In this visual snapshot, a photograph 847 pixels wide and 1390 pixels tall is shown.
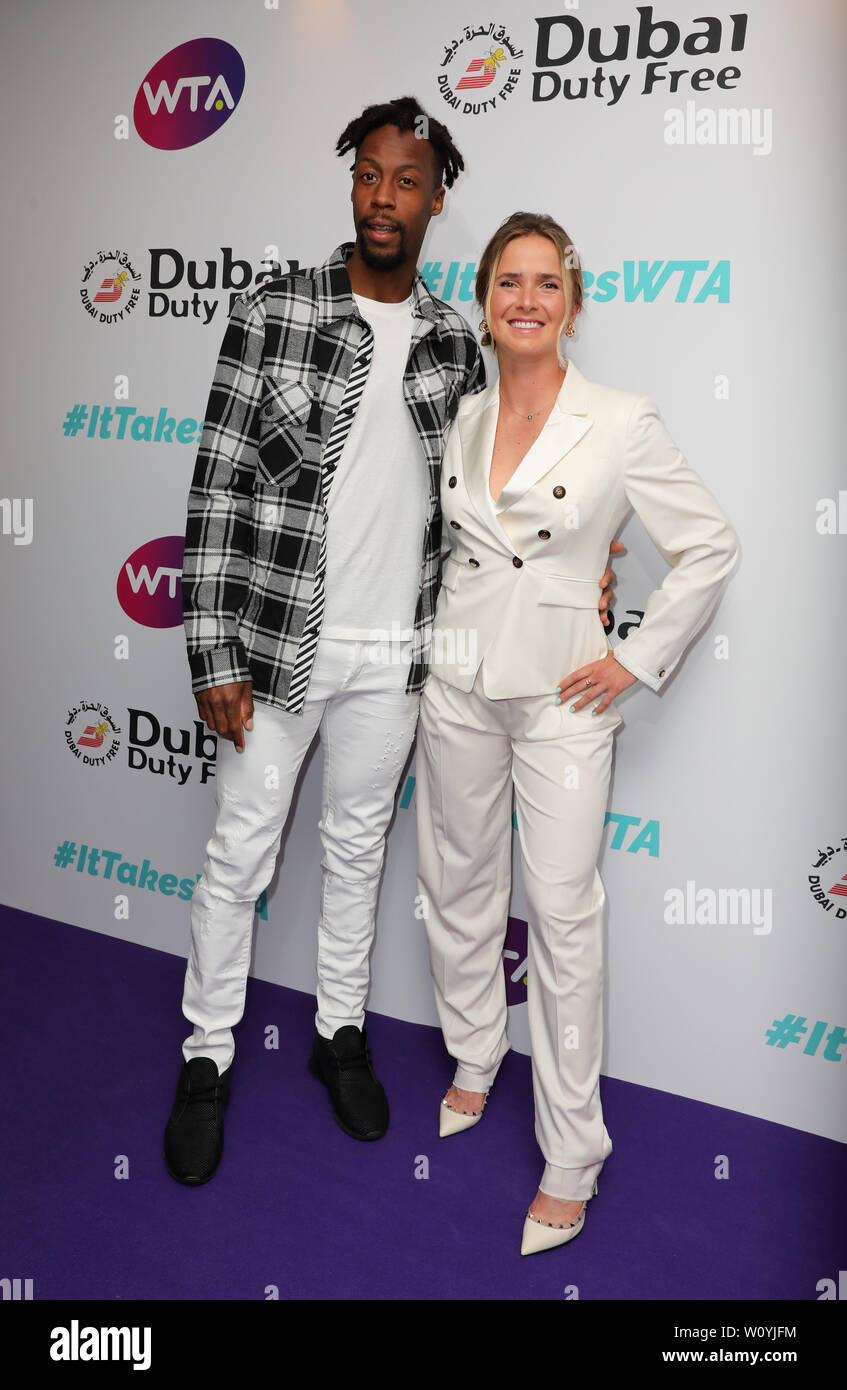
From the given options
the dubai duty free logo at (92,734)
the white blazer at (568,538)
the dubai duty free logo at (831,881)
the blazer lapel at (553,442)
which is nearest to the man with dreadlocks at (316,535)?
the white blazer at (568,538)

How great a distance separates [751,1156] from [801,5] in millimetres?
2393

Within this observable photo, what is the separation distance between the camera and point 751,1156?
2.36m

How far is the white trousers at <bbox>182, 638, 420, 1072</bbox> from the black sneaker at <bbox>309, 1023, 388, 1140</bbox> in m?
0.19

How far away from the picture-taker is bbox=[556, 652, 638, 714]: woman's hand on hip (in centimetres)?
206

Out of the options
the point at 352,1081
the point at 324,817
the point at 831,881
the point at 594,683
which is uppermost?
the point at 594,683

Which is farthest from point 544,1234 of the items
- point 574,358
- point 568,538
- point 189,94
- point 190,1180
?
point 189,94

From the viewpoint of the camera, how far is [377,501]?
7.02ft

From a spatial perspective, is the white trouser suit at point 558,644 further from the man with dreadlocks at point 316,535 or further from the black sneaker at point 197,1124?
the black sneaker at point 197,1124

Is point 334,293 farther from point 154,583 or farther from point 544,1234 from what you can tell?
point 544,1234

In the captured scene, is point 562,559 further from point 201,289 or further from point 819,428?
point 201,289

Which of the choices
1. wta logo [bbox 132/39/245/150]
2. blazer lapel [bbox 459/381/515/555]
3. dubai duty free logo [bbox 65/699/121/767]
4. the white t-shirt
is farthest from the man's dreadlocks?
dubai duty free logo [bbox 65/699/121/767]

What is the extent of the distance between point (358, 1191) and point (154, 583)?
5.56 ft

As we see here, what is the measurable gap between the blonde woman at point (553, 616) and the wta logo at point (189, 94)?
3.78 feet
